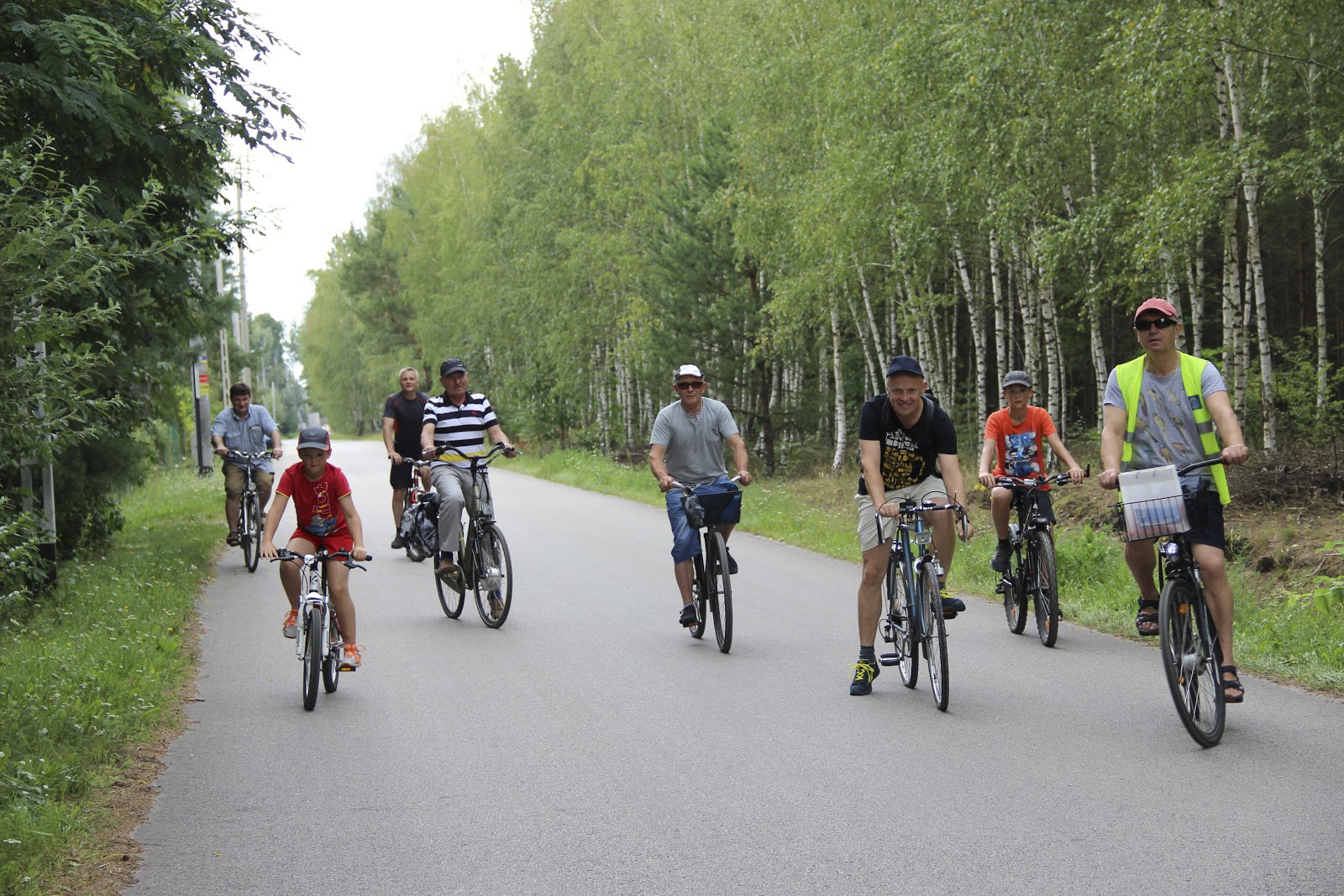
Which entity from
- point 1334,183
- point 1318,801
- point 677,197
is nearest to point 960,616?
point 1318,801

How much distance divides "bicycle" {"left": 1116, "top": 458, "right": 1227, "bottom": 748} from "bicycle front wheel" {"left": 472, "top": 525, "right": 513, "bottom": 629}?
5.23 meters

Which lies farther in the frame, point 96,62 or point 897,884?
point 96,62

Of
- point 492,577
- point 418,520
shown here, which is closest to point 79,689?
point 492,577

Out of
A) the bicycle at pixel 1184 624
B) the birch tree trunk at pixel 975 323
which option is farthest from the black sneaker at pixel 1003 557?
the birch tree trunk at pixel 975 323

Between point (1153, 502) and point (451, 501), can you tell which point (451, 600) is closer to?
point (451, 501)

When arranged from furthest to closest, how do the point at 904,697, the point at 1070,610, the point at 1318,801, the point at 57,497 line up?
the point at 57,497 < the point at 1070,610 < the point at 904,697 < the point at 1318,801

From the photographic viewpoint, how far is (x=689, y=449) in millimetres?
Result: 9297

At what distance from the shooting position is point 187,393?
35656 mm

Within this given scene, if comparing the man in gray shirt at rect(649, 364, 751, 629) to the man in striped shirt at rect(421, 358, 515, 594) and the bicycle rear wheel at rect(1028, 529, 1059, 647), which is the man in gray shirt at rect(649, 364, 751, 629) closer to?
the man in striped shirt at rect(421, 358, 515, 594)

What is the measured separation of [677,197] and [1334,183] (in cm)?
1424

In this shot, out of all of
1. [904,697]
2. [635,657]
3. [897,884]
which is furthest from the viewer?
[635,657]

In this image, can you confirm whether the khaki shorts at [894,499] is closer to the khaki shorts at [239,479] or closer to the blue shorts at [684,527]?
the blue shorts at [684,527]

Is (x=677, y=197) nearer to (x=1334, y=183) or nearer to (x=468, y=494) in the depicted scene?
(x=1334, y=183)

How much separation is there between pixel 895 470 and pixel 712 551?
199cm
